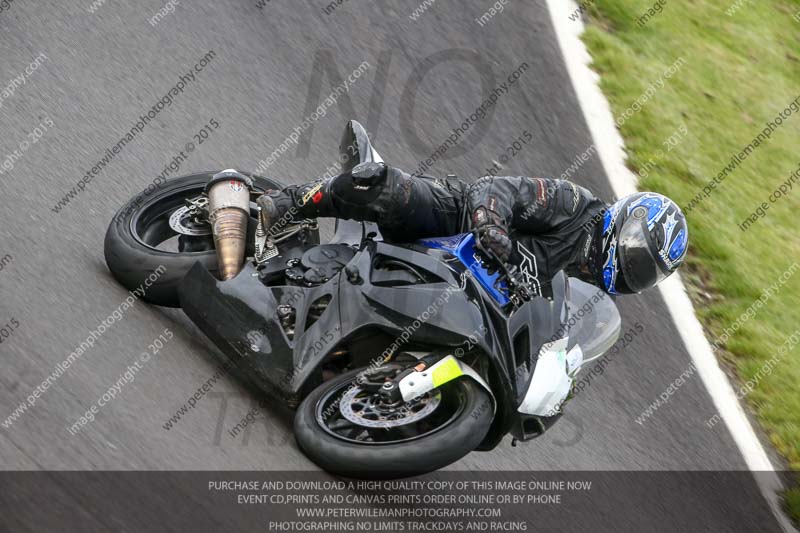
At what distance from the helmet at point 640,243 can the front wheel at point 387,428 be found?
979mm

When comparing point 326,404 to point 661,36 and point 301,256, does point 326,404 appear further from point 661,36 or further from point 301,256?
point 661,36

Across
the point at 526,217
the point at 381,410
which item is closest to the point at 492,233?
the point at 526,217

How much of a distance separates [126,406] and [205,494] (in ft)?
2.09

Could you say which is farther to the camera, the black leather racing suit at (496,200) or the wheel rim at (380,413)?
the black leather racing suit at (496,200)

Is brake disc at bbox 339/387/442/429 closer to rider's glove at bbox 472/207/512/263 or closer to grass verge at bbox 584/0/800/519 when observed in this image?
rider's glove at bbox 472/207/512/263

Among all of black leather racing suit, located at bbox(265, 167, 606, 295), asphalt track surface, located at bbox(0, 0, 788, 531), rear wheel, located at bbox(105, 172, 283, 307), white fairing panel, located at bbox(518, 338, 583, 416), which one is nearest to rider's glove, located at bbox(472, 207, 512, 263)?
black leather racing suit, located at bbox(265, 167, 606, 295)

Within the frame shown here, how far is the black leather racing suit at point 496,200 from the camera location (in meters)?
5.32

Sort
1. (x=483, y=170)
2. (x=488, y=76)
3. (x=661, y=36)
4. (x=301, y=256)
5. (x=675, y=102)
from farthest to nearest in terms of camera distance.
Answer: (x=661, y=36), (x=675, y=102), (x=488, y=76), (x=483, y=170), (x=301, y=256)

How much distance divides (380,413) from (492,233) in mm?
988

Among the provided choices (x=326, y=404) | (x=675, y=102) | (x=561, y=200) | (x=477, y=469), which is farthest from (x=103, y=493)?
(x=675, y=102)

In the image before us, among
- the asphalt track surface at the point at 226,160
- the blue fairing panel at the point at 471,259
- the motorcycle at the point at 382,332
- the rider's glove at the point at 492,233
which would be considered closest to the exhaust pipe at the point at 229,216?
the motorcycle at the point at 382,332

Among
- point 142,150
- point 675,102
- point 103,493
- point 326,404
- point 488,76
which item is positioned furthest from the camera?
point 675,102

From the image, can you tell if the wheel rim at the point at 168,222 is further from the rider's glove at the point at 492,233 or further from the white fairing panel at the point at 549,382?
the white fairing panel at the point at 549,382

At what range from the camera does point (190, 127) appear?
7426mm
